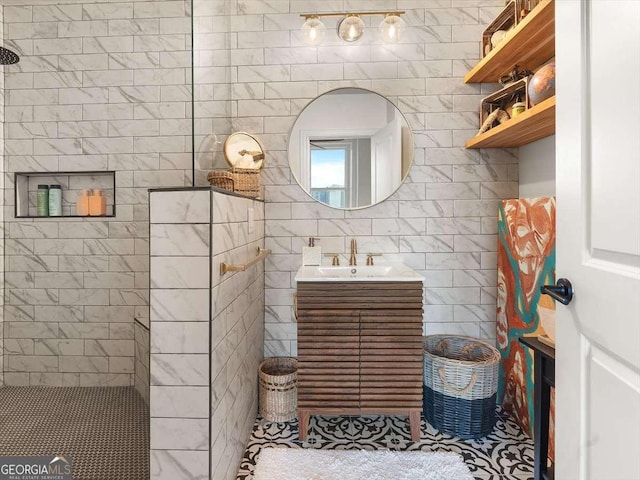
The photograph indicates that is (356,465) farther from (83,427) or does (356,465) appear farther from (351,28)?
(351,28)

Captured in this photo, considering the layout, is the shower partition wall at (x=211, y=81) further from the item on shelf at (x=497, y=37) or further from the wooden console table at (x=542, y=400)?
the item on shelf at (x=497, y=37)

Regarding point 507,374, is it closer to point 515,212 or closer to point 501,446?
point 501,446

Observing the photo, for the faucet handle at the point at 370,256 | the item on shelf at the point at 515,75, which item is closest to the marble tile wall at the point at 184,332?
the faucet handle at the point at 370,256

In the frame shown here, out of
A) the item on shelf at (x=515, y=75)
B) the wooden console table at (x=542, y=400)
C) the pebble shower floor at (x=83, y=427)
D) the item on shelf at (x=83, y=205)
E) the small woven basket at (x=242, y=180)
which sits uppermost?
the item on shelf at (x=515, y=75)

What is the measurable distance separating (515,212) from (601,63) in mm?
1375

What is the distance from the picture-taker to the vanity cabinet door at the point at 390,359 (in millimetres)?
1891

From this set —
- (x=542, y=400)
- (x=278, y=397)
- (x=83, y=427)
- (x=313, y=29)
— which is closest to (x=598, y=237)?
(x=542, y=400)

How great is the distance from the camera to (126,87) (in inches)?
98.6

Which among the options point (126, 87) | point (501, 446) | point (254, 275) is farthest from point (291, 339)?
point (126, 87)

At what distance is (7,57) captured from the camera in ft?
7.80

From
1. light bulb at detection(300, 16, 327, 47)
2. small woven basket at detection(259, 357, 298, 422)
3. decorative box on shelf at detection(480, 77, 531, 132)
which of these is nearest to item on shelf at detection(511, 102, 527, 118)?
decorative box on shelf at detection(480, 77, 531, 132)

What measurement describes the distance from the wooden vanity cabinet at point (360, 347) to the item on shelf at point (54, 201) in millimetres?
1893

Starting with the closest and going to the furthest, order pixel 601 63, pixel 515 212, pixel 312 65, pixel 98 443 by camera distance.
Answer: pixel 601 63, pixel 98 443, pixel 515 212, pixel 312 65

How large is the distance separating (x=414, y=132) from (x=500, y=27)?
739mm
